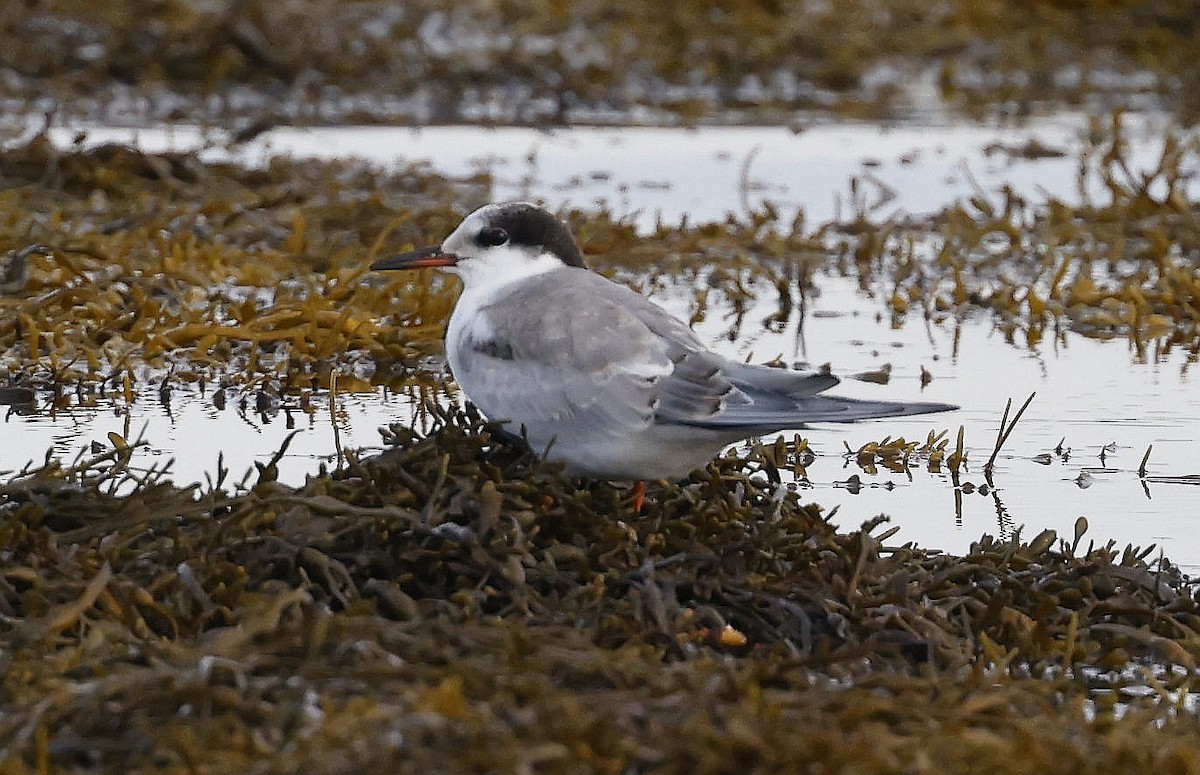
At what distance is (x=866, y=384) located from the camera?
6984 millimetres

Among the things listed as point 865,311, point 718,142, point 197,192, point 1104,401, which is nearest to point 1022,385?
point 1104,401

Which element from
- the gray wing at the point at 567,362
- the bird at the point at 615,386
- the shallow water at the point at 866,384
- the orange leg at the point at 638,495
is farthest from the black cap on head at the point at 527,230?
the orange leg at the point at 638,495

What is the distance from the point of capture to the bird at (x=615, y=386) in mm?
4547

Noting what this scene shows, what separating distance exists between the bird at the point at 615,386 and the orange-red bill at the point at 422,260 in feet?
1.24

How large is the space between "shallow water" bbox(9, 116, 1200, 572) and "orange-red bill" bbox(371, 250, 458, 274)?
562mm

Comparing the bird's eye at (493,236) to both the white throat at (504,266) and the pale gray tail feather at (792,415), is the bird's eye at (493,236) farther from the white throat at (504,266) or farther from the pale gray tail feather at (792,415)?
the pale gray tail feather at (792,415)

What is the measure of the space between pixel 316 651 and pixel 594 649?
1.60 feet

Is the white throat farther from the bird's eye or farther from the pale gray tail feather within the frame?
→ the pale gray tail feather

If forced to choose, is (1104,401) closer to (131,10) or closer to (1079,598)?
(1079,598)

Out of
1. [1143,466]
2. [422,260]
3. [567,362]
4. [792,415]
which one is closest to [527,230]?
[422,260]

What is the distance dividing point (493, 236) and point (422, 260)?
0.28m

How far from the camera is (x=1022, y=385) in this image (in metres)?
7.02

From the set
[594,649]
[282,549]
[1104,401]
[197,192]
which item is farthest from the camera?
[197,192]

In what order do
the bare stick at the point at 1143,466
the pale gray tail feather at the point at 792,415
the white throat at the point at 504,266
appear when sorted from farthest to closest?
the bare stick at the point at 1143,466 < the white throat at the point at 504,266 < the pale gray tail feather at the point at 792,415
